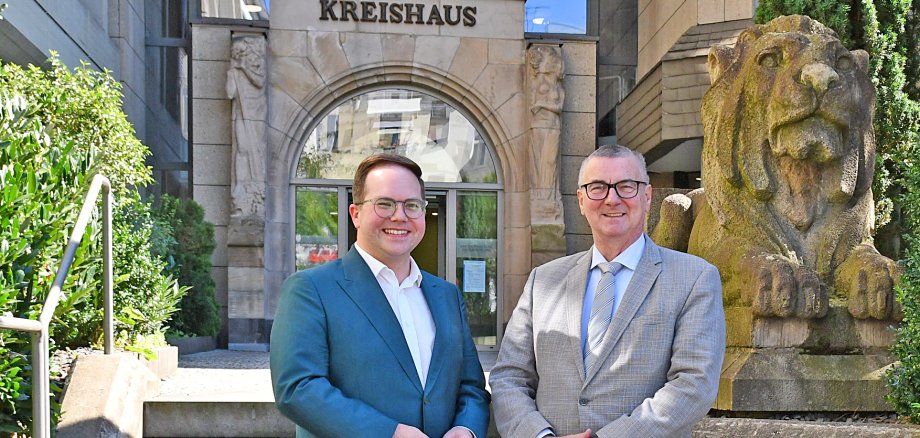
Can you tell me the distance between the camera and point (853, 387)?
4.06 metres

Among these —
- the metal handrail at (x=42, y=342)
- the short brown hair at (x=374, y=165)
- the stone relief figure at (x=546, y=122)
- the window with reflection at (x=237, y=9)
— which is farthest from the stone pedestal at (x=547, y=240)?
the short brown hair at (x=374, y=165)

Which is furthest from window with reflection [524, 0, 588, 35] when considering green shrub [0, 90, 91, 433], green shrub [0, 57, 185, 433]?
green shrub [0, 90, 91, 433]

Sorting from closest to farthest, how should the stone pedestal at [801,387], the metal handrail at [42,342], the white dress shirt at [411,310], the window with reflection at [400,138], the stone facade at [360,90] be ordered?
the white dress shirt at [411,310], the metal handrail at [42,342], the stone pedestal at [801,387], the stone facade at [360,90], the window with reflection at [400,138]

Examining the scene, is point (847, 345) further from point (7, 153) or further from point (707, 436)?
point (7, 153)

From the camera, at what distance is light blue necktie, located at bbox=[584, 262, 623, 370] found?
2357 mm

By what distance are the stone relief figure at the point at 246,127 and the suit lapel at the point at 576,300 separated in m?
9.05

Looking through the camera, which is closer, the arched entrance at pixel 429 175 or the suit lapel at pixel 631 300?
the suit lapel at pixel 631 300

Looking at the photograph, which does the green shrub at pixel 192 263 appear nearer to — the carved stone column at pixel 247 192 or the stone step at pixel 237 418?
the carved stone column at pixel 247 192

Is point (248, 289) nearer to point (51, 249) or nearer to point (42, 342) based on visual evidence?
point (51, 249)

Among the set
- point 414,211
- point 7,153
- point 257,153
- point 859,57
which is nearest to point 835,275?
point 859,57

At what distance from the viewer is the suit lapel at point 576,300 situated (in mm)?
2359

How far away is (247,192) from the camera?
1101 centimetres

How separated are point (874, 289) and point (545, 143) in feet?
25.2

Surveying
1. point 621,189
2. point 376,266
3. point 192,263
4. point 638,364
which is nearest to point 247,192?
point 192,263
